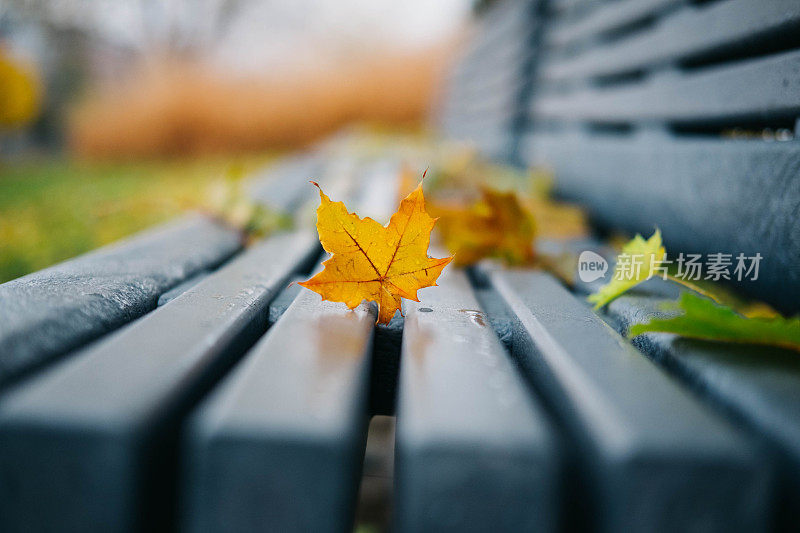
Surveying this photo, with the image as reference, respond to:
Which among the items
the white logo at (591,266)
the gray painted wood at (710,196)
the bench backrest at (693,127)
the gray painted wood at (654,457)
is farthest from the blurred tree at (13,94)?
the gray painted wood at (654,457)

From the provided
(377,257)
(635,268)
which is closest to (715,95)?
(635,268)

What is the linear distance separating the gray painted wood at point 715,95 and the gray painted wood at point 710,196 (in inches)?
2.1

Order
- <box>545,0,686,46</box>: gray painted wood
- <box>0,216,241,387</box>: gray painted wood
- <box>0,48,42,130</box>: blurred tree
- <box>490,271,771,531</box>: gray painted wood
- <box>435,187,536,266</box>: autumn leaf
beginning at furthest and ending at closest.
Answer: <box>0,48,42,130</box>: blurred tree < <box>545,0,686,46</box>: gray painted wood < <box>435,187,536,266</box>: autumn leaf < <box>0,216,241,387</box>: gray painted wood < <box>490,271,771,531</box>: gray painted wood

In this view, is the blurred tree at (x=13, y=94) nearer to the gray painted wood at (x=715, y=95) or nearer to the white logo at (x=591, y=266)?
the gray painted wood at (x=715, y=95)

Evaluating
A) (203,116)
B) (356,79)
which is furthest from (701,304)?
(356,79)

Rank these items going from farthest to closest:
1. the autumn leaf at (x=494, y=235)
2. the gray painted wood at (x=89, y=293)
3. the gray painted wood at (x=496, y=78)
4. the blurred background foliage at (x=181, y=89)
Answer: the blurred background foliage at (x=181, y=89) < the gray painted wood at (x=496, y=78) < the autumn leaf at (x=494, y=235) < the gray painted wood at (x=89, y=293)

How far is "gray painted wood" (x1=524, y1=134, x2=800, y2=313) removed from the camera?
803mm

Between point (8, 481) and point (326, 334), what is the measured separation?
0.90 ft

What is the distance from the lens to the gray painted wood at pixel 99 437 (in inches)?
13.7

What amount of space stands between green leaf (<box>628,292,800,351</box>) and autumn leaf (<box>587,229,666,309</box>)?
0.13 m

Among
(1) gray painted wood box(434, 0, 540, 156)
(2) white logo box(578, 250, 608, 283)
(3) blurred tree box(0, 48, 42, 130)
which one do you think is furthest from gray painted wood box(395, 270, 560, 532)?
(3) blurred tree box(0, 48, 42, 130)

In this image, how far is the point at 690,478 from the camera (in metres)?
0.35

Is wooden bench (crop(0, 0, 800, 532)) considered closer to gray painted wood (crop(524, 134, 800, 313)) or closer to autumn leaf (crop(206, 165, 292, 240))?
gray painted wood (crop(524, 134, 800, 313))

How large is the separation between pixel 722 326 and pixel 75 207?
2.91m
